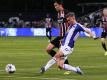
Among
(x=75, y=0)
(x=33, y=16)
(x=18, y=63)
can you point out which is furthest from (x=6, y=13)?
(x=18, y=63)

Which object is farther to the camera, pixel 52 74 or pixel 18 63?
pixel 18 63

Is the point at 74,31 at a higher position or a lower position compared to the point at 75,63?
higher

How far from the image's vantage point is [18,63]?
21469mm

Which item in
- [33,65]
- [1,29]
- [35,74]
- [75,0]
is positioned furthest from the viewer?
[75,0]

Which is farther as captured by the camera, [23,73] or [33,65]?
[33,65]

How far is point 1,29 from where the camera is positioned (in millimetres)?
52875

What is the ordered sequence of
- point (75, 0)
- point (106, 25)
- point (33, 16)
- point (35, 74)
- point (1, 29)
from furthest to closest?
point (75, 0) < point (33, 16) < point (1, 29) < point (106, 25) < point (35, 74)

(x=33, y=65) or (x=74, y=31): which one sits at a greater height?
(x=74, y=31)

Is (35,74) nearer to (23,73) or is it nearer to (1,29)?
(23,73)

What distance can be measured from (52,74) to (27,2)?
158ft

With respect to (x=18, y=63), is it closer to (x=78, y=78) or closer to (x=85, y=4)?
(x=78, y=78)

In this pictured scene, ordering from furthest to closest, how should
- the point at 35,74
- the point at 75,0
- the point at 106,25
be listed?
the point at 75,0 < the point at 106,25 < the point at 35,74

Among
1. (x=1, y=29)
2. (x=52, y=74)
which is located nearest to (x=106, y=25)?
(x=52, y=74)

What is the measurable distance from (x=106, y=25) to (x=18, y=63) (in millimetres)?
9181
